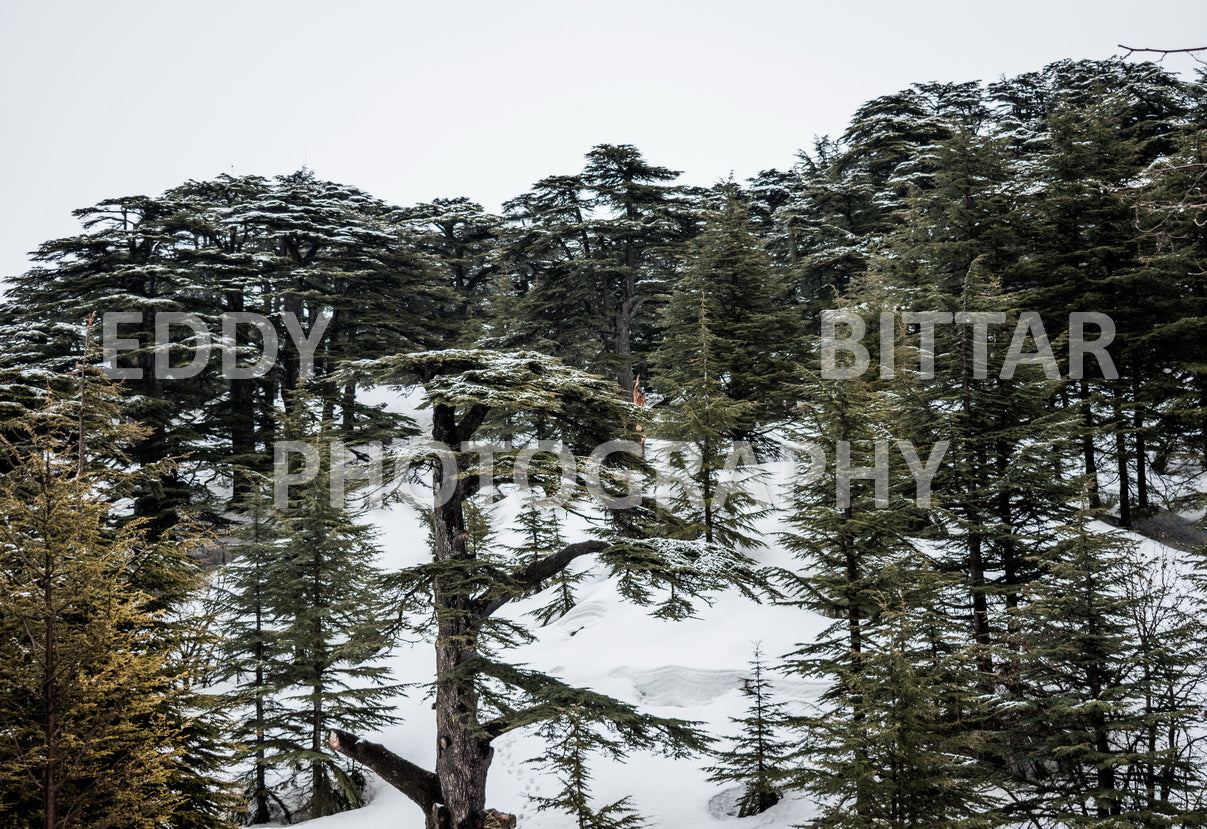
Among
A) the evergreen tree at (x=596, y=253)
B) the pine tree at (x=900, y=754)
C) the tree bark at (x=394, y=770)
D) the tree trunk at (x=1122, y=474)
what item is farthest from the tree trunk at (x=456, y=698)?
the tree trunk at (x=1122, y=474)

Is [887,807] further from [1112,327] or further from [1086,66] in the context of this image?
[1086,66]

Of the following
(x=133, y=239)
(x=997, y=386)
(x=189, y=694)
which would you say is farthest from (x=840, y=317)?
(x=133, y=239)

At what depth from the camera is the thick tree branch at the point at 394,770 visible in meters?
9.39

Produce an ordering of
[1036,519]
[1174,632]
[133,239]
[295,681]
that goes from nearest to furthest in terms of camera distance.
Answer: [1174,632] → [1036,519] → [295,681] → [133,239]

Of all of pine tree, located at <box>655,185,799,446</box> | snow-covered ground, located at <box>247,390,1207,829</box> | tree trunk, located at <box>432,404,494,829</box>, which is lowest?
snow-covered ground, located at <box>247,390,1207,829</box>

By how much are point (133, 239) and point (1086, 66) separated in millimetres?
52060

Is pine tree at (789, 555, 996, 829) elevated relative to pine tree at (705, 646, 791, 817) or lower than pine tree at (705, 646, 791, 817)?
elevated

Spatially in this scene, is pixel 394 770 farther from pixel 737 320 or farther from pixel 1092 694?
pixel 737 320

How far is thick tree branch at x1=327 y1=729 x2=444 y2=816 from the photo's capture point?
939 centimetres

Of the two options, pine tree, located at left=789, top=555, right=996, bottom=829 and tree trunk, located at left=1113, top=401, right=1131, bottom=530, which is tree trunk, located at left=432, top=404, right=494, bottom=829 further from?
tree trunk, located at left=1113, top=401, right=1131, bottom=530

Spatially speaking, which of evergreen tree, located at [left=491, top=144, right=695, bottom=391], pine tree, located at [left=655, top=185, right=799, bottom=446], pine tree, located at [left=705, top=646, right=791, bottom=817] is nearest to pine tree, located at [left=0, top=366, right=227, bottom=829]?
pine tree, located at [left=705, top=646, right=791, bottom=817]

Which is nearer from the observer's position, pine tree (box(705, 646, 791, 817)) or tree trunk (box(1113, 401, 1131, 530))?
pine tree (box(705, 646, 791, 817))

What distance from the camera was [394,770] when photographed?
31.5 feet

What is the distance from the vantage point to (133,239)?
22734 mm
